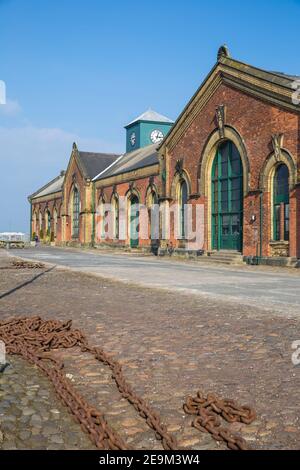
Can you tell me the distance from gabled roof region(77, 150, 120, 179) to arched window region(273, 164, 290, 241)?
88.9ft

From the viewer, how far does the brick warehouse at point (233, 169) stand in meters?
19.9

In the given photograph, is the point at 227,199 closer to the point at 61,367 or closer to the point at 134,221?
the point at 134,221

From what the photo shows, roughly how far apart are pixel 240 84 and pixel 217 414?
21.5 m

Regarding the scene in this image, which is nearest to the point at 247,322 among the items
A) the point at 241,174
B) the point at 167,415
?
the point at 167,415

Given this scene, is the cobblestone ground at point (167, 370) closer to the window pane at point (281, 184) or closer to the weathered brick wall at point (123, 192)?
the window pane at point (281, 184)

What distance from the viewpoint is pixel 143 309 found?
8016mm

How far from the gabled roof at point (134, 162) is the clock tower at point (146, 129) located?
3.78 meters

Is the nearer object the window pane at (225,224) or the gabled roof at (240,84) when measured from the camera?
the gabled roof at (240,84)

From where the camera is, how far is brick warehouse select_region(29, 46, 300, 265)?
19.9 meters

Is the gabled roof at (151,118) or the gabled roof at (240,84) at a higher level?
the gabled roof at (151,118)

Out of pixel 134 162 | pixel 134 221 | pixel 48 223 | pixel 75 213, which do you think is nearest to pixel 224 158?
pixel 134 221

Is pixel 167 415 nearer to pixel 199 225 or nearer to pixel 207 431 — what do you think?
pixel 207 431

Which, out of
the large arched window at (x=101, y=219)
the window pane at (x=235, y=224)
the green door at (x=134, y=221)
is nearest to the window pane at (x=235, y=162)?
the window pane at (x=235, y=224)

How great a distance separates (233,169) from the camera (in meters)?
23.7
